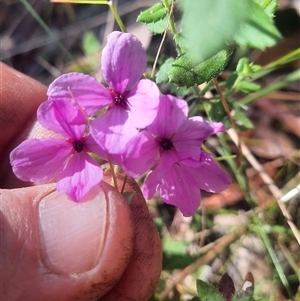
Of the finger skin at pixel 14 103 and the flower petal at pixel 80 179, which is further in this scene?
the finger skin at pixel 14 103

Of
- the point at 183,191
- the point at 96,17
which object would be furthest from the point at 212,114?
the point at 96,17

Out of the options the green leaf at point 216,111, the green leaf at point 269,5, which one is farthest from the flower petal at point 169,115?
the green leaf at point 216,111

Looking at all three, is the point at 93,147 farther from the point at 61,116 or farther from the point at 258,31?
the point at 258,31

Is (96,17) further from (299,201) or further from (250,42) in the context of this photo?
(250,42)

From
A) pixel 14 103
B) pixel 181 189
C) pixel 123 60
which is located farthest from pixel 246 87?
pixel 14 103

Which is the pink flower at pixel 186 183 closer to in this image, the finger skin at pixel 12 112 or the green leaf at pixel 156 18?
the green leaf at pixel 156 18

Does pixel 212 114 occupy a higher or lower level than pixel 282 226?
higher
